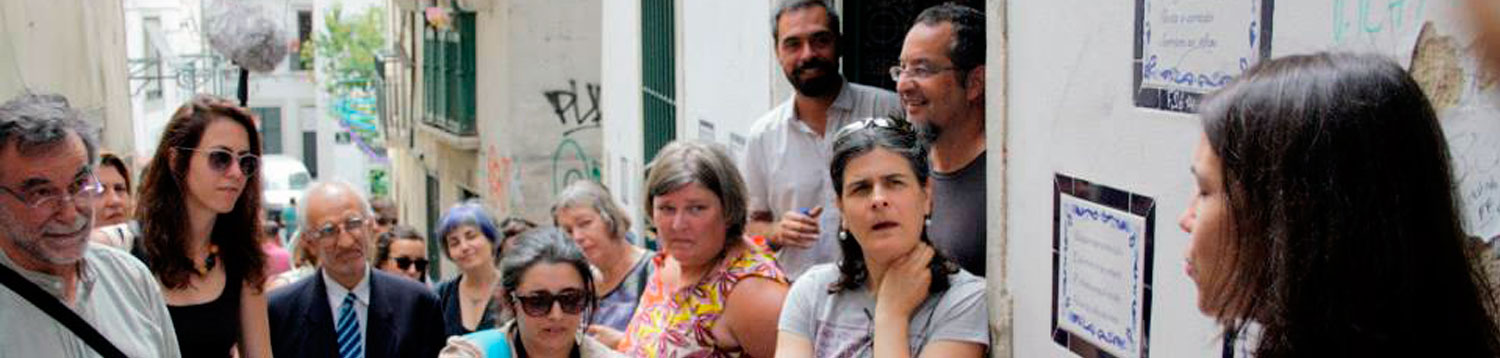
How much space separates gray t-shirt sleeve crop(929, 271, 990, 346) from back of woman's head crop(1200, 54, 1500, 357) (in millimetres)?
2043

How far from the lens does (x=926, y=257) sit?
4066 millimetres

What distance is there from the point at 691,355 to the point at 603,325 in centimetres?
123

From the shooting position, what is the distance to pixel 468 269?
24.6 ft

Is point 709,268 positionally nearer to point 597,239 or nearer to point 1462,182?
point 597,239

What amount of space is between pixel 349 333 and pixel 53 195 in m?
2.17

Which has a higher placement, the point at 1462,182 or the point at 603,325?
the point at 1462,182

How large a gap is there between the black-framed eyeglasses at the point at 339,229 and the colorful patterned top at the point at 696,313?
1.58 m

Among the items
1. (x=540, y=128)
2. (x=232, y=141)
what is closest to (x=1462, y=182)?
(x=232, y=141)

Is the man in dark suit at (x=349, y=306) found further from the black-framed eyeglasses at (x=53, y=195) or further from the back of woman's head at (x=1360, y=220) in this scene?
the back of woman's head at (x=1360, y=220)

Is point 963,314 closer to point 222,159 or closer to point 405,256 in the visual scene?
point 222,159

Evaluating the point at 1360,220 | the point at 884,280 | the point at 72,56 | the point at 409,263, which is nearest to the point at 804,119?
the point at 884,280

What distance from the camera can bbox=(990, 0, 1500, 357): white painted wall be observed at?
2.66m

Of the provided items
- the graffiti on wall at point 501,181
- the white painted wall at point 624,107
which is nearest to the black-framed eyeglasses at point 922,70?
the white painted wall at point 624,107

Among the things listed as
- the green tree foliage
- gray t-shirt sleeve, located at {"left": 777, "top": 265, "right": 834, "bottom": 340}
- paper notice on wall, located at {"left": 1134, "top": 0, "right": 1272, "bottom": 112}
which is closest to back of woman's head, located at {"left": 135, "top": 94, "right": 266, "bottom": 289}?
gray t-shirt sleeve, located at {"left": 777, "top": 265, "right": 834, "bottom": 340}
